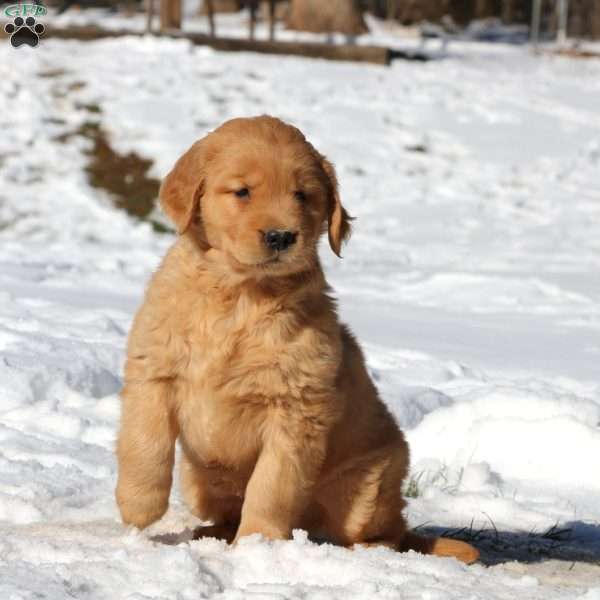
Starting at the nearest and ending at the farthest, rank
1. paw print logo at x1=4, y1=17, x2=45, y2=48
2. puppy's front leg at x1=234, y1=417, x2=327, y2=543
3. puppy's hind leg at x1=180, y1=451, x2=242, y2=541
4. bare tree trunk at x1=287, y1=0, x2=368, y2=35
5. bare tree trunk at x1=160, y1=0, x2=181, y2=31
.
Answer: puppy's front leg at x1=234, y1=417, x2=327, y2=543 < puppy's hind leg at x1=180, y1=451, x2=242, y2=541 < paw print logo at x1=4, y1=17, x2=45, y2=48 < bare tree trunk at x1=160, y1=0, x2=181, y2=31 < bare tree trunk at x1=287, y1=0, x2=368, y2=35

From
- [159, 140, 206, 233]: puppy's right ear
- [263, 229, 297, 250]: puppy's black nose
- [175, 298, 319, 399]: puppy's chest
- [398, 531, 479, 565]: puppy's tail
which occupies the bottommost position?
[398, 531, 479, 565]: puppy's tail

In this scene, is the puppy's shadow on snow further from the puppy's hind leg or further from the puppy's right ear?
the puppy's right ear

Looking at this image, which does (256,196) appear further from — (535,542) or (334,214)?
(535,542)

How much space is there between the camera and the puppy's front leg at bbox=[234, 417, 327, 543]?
342cm

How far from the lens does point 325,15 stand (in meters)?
20.5

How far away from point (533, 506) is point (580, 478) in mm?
408

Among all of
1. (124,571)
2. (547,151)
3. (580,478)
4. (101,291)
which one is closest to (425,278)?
(101,291)

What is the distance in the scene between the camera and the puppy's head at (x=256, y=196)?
3354mm

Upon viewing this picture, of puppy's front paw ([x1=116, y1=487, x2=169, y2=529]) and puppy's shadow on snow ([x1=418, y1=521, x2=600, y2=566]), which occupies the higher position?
puppy's front paw ([x1=116, y1=487, x2=169, y2=529])

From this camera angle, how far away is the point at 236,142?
3.51 meters

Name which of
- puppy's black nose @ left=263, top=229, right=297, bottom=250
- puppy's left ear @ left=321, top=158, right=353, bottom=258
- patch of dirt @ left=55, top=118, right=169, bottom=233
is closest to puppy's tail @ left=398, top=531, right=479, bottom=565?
puppy's left ear @ left=321, top=158, right=353, bottom=258

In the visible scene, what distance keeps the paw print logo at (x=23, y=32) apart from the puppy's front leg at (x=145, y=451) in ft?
37.9

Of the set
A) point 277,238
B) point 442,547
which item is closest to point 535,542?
point 442,547

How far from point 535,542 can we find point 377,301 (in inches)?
165
